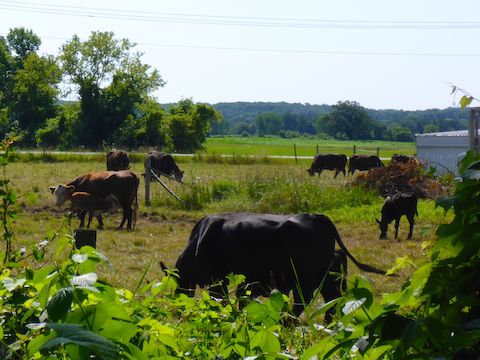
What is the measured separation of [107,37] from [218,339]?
62.8 m

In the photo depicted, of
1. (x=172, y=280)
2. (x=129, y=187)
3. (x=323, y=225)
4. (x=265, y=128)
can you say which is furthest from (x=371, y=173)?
(x=265, y=128)

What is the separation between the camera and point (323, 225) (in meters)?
8.30

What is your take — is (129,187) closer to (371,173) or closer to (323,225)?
(371,173)

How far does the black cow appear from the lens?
8.10 m

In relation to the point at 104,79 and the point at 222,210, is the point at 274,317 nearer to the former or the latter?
the point at 222,210

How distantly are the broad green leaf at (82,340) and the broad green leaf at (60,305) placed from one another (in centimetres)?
21

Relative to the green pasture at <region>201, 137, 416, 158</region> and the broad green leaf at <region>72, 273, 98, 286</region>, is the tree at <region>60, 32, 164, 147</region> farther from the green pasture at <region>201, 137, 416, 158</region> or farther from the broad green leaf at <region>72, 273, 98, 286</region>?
the broad green leaf at <region>72, 273, 98, 286</region>

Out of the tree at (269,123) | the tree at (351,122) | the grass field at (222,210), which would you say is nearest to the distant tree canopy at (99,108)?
the grass field at (222,210)

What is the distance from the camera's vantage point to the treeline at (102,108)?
59.5 meters

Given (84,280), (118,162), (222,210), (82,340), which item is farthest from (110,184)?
(82,340)

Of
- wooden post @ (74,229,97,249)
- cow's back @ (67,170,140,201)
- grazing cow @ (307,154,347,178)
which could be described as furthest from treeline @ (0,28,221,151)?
wooden post @ (74,229,97,249)

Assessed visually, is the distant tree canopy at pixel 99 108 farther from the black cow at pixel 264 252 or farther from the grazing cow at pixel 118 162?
the black cow at pixel 264 252

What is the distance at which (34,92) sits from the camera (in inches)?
2650

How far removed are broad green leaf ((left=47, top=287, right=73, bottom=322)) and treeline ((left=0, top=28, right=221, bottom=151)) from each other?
185 ft
